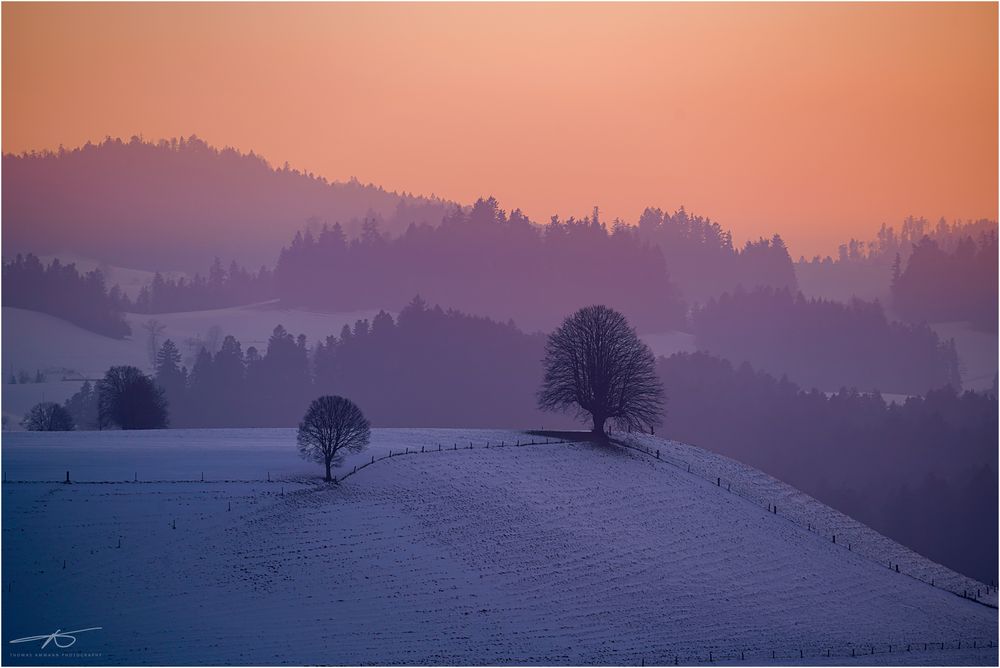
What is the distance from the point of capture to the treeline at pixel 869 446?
100938 mm

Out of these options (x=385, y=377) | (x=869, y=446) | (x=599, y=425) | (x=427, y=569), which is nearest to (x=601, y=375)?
(x=599, y=425)

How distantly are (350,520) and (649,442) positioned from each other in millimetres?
30464

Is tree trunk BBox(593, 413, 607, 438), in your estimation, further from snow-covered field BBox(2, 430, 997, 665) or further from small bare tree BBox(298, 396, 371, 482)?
small bare tree BBox(298, 396, 371, 482)

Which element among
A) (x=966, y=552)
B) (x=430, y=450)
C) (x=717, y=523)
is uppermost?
(x=430, y=450)

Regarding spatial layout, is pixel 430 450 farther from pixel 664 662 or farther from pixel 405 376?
pixel 405 376

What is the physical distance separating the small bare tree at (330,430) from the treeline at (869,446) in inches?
2223

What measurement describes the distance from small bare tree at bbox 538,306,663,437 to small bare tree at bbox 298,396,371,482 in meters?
19.3


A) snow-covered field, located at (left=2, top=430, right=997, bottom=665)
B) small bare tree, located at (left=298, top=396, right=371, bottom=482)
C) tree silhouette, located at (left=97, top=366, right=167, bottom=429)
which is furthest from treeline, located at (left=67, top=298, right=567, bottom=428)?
small bare tree, located at (left=298, top=396, right=371, bottom=482)

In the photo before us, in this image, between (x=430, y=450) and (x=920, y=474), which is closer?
(x=430, y=450)

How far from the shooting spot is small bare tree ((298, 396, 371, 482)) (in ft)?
201

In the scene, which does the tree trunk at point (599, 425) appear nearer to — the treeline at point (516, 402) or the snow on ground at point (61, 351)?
the treeline at point (516, 402)

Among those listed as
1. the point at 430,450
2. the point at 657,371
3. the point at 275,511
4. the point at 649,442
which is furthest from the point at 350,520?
the point at 657,371

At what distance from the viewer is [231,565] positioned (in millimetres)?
50156

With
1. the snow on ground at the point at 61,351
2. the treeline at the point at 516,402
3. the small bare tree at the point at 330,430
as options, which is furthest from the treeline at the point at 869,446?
the snow on ground at the point at 61,351
